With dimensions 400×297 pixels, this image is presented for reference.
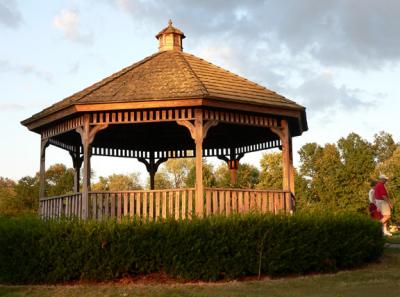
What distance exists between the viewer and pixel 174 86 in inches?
577

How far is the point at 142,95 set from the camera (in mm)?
14250

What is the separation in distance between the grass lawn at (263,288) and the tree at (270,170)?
4914 centimetres

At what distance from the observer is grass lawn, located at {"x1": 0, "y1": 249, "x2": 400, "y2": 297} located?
10.7 meters

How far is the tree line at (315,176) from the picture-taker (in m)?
50.9

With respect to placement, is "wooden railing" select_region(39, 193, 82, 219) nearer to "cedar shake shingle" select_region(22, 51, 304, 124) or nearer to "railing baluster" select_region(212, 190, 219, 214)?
"cedar shake shingle" select_region(22, 51, 304, 124)

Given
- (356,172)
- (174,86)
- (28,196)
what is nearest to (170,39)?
(174,86)

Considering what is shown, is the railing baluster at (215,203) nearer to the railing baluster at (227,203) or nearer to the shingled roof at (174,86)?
the railing baluster at (227,203)

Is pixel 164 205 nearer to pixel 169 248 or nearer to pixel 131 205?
pixel 131 205

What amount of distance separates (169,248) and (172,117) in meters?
3.88

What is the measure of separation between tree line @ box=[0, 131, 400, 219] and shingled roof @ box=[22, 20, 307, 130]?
30.9 metres

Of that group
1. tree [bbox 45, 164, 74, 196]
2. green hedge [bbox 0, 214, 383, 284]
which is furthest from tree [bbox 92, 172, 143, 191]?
green hedge [bbox 0, 214, 383, 284]

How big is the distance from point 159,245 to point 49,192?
1470 inches

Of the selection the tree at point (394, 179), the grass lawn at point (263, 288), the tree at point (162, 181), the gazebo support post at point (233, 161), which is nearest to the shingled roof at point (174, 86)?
the gazebo support post at point (233, 161)

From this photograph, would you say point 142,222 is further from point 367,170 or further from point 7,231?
point 367,170
